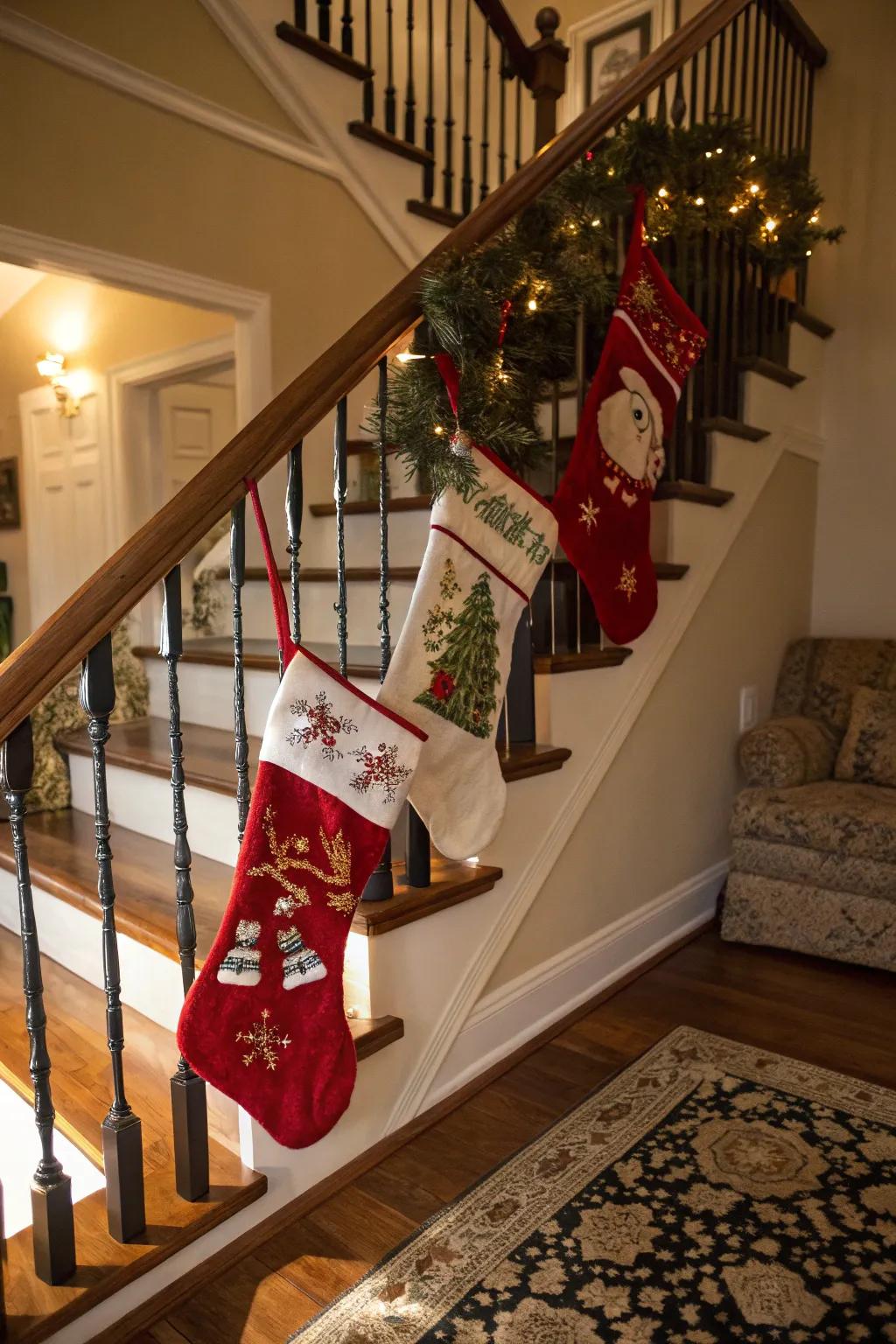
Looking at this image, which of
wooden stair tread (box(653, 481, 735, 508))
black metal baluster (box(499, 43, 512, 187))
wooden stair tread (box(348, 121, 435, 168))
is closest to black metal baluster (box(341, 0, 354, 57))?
wooden stair tread (box(348, 121, 435, 168))

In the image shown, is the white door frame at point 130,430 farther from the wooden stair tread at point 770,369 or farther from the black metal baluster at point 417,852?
the black metal baluster at point 417,852

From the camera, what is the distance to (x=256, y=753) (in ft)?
7.33

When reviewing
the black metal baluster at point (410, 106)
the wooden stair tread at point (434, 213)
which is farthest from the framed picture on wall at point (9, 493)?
the black metal baluster at point (410, 106)

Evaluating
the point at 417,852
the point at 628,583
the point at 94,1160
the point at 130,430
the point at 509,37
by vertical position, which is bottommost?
the point at 94,1160

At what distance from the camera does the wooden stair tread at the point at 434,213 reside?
3490 mm

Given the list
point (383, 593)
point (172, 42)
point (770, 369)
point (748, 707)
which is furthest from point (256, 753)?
point (172, 42)

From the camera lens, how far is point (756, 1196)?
61.7 inches

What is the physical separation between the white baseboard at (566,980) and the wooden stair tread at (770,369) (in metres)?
1.57

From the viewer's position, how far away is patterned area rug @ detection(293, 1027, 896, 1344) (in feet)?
4.30

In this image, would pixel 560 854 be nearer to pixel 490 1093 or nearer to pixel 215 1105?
pixel 490 1093

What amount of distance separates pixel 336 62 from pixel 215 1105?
3.28 metres

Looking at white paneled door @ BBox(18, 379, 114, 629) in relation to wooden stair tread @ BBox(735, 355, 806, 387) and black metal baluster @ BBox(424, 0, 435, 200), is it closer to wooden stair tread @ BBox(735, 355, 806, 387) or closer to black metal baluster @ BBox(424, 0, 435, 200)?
black metal baluster @ BBox(424, 0, 435, 200)

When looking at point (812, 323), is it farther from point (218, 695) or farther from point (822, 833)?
point (218, 695)

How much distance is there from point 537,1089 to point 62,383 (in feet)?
11.3
